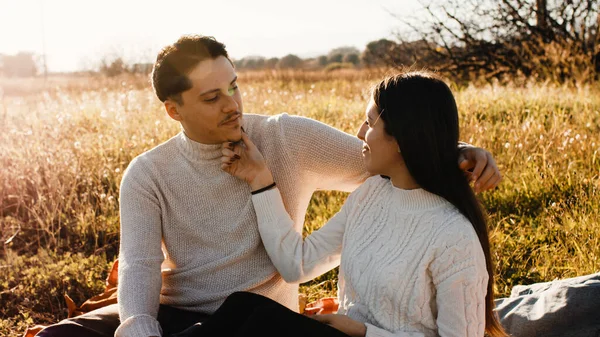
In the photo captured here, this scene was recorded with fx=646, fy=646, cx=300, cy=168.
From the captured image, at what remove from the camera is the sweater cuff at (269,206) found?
9.23 ft

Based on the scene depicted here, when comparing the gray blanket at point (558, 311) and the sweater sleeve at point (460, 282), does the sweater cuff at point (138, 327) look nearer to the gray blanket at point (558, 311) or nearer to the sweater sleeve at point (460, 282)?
the sweater sleeve at point (460, 282)

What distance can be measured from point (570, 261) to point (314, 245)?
1.87 metres

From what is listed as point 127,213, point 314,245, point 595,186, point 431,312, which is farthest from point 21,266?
point 595,186

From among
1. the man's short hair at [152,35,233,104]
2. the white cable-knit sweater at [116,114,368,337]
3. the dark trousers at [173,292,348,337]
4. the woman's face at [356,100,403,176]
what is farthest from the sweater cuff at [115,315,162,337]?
the woman's face at [356,100,403,176]

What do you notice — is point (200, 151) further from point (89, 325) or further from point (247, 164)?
point (89, 325)

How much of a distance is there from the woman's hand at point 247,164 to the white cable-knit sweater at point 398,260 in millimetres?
166

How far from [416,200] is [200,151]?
1085mm

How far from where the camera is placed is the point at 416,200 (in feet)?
8.00

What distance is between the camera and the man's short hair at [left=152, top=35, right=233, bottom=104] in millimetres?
2855

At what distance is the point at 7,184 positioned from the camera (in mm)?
5586

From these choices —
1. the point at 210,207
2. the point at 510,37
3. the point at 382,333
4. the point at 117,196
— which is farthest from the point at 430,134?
the point at 510,37

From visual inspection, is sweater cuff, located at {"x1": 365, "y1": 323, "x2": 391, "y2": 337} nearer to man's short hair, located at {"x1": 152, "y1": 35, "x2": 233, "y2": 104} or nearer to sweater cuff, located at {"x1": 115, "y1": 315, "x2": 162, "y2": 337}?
sweater cuff, located at {"x1": 115, "y1": 315, "x2": 162, "y2": 337}

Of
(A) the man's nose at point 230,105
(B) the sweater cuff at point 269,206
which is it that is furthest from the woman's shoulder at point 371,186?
(A) the man's nose at point 230,105

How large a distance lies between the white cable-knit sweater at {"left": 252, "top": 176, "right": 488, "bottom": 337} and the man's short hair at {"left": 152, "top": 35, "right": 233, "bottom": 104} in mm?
726
